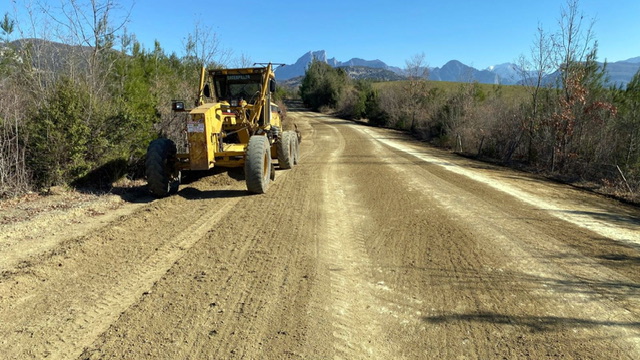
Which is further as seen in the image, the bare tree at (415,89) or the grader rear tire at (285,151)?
the bare tree at (415,89)

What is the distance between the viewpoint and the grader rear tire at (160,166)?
7389 mm

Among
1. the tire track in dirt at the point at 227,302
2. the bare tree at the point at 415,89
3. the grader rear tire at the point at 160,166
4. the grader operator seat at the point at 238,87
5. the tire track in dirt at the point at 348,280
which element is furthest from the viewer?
the bare tree at the point at 415,89

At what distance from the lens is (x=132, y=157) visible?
9.02m

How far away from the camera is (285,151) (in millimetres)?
10633

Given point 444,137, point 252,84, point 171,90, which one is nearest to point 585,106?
point 444,137

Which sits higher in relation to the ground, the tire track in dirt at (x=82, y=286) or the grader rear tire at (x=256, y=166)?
the grader rear tire at (x=256, y=166)

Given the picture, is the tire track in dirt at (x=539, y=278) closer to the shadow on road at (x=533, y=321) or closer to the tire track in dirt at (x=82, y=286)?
the shadow on road at (x=533, y=321)

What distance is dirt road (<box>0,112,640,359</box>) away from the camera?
3.05 metres

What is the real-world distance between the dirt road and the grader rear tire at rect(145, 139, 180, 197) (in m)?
0.31

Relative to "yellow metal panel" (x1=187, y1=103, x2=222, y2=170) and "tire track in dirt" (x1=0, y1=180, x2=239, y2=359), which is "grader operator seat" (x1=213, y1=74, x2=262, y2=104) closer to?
"yellow metal panel" (x1=187, y1=103, x2=222, y2=170)

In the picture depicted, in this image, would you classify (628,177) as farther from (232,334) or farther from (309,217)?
(232,334)

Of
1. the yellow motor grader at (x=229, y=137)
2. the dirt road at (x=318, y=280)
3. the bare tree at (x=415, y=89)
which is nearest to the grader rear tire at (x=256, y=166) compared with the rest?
the yellow motor grader at (x=229, y=137)

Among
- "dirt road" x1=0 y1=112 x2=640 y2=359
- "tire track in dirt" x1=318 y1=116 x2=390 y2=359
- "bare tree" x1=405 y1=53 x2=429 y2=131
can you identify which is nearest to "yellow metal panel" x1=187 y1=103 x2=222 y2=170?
"dirt road" x1=0 y1=112 x2=640 y2=359

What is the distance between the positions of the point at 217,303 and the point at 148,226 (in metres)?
2.83
